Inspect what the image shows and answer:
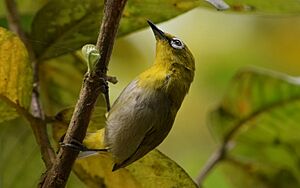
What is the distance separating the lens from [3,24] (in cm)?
128

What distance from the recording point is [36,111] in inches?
43.9

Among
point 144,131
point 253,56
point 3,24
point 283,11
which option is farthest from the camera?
point 253,56

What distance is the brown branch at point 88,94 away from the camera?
86 centimetres

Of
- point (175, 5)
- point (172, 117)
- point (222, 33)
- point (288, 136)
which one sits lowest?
point (222, 33)

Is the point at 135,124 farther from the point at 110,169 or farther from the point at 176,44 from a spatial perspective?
the point at 176,44

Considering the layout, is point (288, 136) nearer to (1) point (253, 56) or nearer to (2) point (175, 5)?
(2) point (175, 5)

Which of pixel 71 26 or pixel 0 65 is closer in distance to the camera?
pixel 0 65

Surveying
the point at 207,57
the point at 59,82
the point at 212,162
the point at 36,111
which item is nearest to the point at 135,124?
the point at 36,111

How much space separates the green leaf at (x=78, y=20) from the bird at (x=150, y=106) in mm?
27

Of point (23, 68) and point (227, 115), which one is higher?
point (23, 68)

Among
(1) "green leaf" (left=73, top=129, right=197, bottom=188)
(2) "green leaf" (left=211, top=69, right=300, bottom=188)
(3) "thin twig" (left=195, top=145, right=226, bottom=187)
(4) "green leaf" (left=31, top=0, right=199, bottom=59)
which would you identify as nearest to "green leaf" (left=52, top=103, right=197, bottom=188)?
(1) "green leaf" (left=73, top=129, right=197, bottom=188)

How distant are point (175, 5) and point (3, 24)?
0.34m

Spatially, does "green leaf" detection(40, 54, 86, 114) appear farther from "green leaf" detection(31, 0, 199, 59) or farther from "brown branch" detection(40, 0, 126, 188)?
"brown branch" detection(40, 0, 126, 188)

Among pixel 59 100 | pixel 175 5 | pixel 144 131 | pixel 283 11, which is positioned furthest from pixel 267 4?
pixel 59 100
